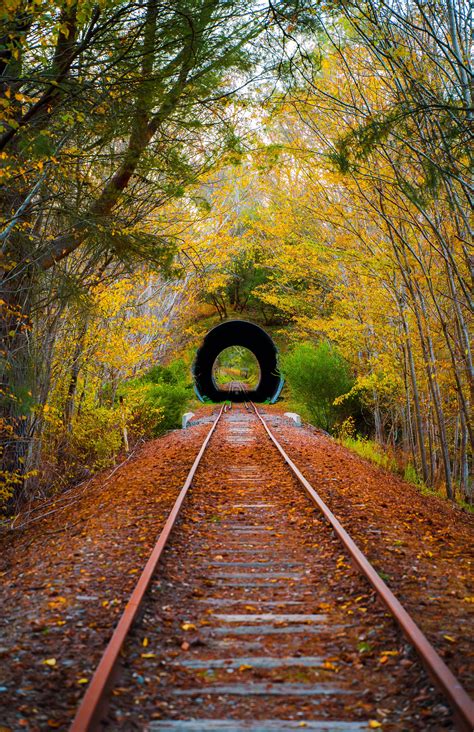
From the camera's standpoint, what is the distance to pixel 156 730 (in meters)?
2.99

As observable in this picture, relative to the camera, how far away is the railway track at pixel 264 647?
3.11 m

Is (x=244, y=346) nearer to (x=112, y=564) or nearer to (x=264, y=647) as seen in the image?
(x=112, y=564)

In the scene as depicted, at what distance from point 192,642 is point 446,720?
1621 millimetres

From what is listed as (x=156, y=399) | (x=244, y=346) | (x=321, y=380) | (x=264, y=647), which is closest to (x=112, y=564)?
(x=264, y=647)

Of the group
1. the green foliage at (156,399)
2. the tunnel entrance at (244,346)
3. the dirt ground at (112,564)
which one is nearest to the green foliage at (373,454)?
the dirt ground at (112,564)

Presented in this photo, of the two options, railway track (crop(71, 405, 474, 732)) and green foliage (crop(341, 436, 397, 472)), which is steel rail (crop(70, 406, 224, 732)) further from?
green foliage (crop(341, 436, 397, 472))

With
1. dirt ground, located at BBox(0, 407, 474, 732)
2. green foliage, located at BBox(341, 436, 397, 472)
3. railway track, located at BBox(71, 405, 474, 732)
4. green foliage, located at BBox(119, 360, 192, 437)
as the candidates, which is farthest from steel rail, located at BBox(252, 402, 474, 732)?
green foliage, located at BBox(119, 360, 192, 437)

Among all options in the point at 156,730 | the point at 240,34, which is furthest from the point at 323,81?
the point at 156,730

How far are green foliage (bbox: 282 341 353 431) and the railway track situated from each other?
12.0m

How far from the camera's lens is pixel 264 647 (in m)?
3.88

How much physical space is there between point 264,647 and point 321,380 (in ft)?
48.9

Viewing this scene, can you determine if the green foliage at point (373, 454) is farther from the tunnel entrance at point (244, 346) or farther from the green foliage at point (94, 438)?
the tunnel entrance at point (244, 346)

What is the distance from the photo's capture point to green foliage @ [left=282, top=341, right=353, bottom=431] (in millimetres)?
18438

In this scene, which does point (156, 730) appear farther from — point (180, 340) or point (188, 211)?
point (180, 340)
